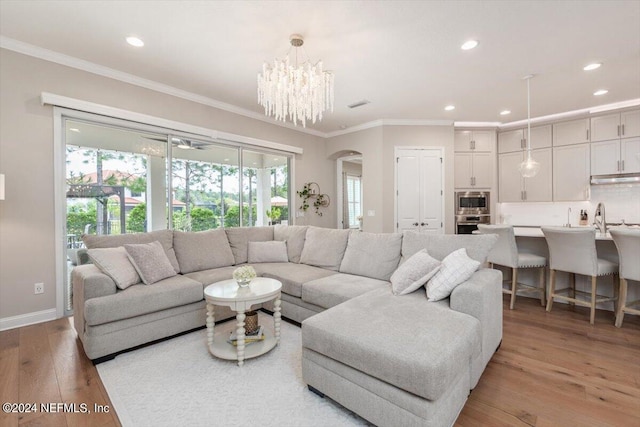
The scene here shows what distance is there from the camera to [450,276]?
7.00 ft

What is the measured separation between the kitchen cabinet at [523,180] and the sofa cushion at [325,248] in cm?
395

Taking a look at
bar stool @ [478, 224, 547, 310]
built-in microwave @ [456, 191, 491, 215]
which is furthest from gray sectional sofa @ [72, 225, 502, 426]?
built-in microwave @ [456, 191, 491, 215]

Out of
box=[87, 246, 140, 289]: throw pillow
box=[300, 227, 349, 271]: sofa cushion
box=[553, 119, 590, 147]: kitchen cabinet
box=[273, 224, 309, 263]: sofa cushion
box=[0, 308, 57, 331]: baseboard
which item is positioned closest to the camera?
box=[87, 246, 140, 289]: throw pillow

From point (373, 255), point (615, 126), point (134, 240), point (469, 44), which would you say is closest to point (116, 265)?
point (134, 240)

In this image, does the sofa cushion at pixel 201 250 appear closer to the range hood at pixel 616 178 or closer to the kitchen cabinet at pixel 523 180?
the kitchen cabinet at pixel 523 180

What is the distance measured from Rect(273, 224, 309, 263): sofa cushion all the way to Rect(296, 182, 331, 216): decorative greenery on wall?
5.55 ft

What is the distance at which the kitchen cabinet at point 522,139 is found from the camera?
5277 mm

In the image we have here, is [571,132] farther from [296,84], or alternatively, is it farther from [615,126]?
[296,84]

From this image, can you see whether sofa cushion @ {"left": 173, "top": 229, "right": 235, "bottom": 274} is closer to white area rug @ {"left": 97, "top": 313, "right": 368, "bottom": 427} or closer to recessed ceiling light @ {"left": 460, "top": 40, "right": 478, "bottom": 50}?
white area rug @ {"left": 97, "top": 313, "right": 368, "bottom": 427}

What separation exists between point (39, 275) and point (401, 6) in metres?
4.39

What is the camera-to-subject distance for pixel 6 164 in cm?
285

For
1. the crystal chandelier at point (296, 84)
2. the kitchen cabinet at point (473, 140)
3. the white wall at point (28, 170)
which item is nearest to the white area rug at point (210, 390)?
the white wall at point (28, 170)

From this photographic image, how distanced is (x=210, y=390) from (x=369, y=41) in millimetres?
3264

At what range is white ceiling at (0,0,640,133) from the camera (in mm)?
2367
